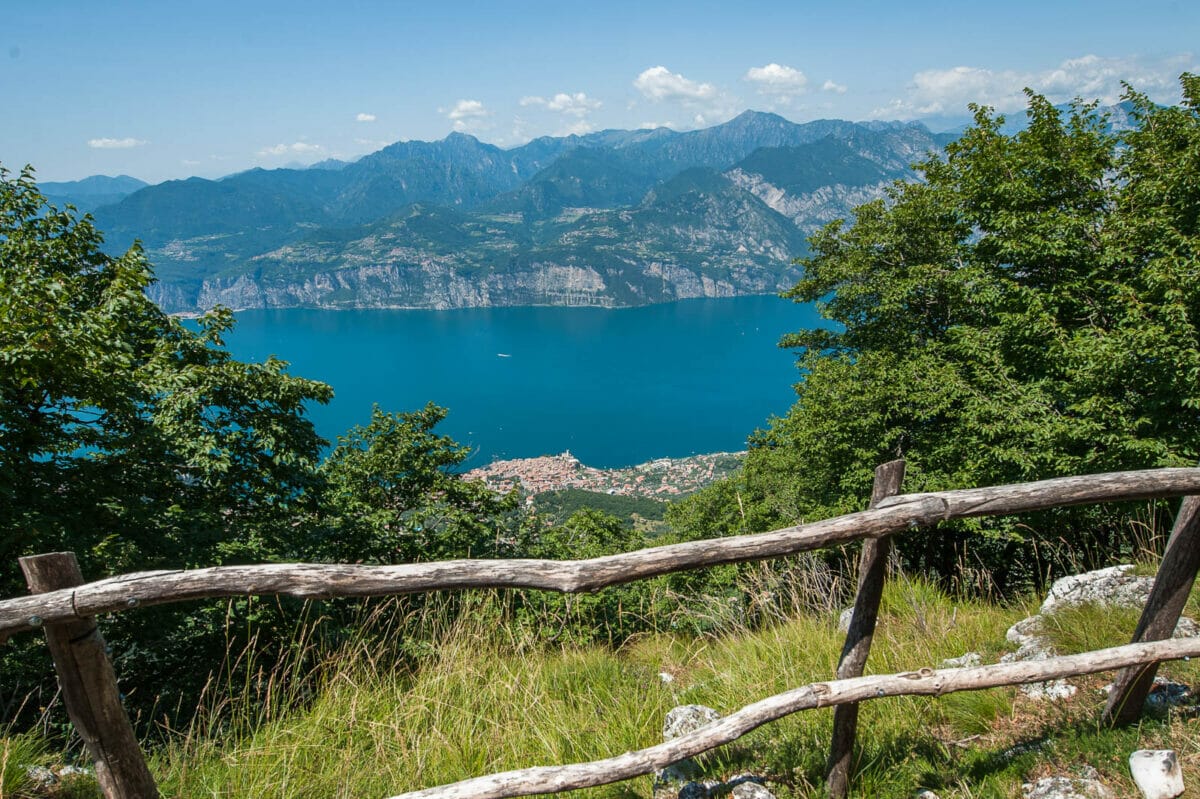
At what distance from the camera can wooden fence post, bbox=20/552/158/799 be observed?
216cm

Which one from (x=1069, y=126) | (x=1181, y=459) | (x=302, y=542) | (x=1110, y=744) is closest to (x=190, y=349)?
(x=302, y=542)

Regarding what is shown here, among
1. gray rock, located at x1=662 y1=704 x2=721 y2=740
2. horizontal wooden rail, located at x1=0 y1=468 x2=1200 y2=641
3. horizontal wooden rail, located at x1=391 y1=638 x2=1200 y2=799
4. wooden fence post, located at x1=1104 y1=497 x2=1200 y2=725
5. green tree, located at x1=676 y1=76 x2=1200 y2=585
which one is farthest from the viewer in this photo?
green tree, located at x1=676 y1=76 x2=1200 y2=585

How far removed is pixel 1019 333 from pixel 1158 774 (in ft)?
41.0

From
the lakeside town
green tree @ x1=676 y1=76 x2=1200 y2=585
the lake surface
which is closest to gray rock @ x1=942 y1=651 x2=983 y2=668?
green tree @ x1=676 y1=76 x2=1200 y2=585

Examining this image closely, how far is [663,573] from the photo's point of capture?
2449 millimetres

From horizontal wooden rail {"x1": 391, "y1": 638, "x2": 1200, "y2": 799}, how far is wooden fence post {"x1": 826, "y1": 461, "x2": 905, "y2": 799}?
0.11 m

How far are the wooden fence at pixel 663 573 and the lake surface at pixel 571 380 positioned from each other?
269 ft

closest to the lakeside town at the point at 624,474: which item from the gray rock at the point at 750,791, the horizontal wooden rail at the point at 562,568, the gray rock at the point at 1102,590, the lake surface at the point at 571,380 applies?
the lake surface at the point at 571,380

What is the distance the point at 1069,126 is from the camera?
16.4m

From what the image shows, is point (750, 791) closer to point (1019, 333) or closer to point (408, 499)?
point (1019, 333)

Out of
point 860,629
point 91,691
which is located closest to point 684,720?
point 860,629

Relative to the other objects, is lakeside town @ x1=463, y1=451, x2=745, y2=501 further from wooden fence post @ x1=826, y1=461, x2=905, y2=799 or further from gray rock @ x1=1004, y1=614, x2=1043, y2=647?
wooden fence post @ x1=826, y1=461, x2=905, y2=799

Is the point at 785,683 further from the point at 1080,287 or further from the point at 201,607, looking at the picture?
the point at 1080,287

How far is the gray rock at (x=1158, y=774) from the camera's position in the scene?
7.93ft
